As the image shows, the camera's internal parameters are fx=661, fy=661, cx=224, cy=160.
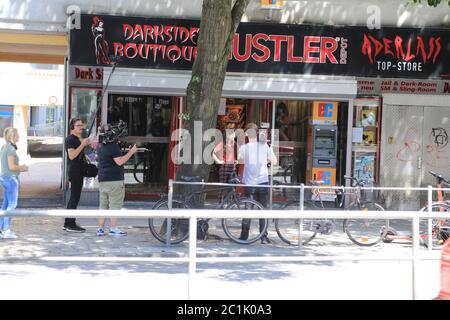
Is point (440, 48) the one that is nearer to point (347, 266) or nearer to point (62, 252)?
point (347, 266)

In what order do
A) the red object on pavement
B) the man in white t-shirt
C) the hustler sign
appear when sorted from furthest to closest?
1. the hustler sign
2. the man in white t-shirt
3. the red object on pavement

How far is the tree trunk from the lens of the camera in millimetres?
10336

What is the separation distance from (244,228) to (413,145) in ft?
20.1

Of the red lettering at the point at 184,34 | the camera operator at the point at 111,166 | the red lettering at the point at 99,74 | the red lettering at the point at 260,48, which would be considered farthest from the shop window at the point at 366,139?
the camera operator at the point at 111,166

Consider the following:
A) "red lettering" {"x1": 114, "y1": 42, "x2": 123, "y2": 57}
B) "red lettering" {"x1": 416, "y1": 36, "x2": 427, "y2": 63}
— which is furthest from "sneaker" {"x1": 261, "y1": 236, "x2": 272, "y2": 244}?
"red lettering" {"x1": 416, "y1": 36, "x2": 427, "y2": 63}

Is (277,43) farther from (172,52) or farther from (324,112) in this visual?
(172,52)

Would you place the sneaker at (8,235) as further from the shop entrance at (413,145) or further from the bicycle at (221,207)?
the shop entrance at (413,145)

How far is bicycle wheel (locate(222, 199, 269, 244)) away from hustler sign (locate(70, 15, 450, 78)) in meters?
4.57

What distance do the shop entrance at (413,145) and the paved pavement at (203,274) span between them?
466 centimetres

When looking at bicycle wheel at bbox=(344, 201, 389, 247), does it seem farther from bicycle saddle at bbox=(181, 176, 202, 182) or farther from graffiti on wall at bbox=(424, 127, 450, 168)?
graffiti on wall at bbox=(424, 127, 450, 168)

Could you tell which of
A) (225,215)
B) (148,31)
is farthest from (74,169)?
(225,215)

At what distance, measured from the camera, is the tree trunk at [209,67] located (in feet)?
33.9

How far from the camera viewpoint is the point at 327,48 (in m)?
14.3
